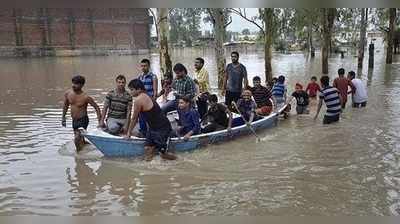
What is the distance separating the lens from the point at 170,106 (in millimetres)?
7906

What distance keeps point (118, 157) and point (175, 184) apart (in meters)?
1.41

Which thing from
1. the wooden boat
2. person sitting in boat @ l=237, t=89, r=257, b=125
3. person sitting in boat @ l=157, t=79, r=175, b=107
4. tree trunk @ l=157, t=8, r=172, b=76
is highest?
tree trunk @ l=157, t=8, r=172, b=76

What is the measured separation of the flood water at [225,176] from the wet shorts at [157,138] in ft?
0.83

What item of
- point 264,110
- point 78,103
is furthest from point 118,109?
point 264,110

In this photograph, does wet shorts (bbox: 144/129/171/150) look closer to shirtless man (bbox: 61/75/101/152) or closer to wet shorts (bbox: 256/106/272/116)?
shirtless man (bbox: 61/75/101/152)

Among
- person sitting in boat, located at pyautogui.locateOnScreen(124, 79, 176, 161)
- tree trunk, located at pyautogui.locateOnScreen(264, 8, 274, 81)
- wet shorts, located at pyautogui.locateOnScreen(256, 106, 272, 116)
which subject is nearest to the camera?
person sitting in boat, located at pyautogui.locateOnScreen(124, 79, 176, 161)

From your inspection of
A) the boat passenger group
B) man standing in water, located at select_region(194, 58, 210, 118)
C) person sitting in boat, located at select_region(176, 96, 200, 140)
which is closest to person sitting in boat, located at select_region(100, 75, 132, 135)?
A: the boat passenger group

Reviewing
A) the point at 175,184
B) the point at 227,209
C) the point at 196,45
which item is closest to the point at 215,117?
the point at 175,184

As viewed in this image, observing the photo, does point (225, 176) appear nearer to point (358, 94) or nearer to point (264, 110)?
point (264, 110)

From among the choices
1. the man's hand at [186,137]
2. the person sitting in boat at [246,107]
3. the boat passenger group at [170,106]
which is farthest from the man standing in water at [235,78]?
the man's hand at [186,137]

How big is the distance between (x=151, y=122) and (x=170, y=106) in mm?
1655

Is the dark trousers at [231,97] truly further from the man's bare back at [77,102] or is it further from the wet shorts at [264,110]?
the man's bare back at [77,102]

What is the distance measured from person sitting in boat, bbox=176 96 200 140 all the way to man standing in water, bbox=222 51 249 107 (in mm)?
1989

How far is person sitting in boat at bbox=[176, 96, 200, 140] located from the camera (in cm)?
693
